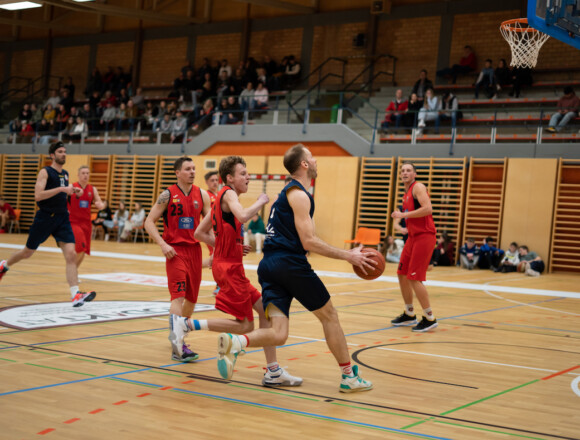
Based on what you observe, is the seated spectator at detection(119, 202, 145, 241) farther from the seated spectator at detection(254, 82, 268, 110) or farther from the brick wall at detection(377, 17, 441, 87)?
the brick wall at detection(377, 17, 441, 87)

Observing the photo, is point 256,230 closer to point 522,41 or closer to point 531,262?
point 531,262

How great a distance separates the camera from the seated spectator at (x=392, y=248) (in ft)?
60.1

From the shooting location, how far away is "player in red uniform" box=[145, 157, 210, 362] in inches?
227

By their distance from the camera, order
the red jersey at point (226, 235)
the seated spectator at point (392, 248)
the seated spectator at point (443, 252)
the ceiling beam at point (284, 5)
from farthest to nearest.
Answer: the ceiling beam at point (284, 5) → the seated spectator at point (392, 248) → the seated spectator at point (443, 252) → the red jersey at point (226, 235)

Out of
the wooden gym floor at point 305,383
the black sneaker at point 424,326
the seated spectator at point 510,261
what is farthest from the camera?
the seated spectator at point 510,261

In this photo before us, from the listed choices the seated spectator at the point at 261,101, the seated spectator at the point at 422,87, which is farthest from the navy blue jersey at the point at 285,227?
the seated spectator at the point at 261,101

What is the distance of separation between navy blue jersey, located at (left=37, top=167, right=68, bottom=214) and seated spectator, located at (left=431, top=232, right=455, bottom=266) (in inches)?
445

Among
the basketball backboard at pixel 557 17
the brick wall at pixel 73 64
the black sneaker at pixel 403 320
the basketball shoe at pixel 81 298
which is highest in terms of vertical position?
the brick wall at pixel 73 64

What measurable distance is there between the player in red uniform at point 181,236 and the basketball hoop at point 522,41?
26.9 feet

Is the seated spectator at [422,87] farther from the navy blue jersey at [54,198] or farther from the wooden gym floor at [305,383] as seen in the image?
the navy blue jersey at [54,198]

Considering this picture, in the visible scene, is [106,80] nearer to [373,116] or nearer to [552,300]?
[373,116]

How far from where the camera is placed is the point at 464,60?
21391mm

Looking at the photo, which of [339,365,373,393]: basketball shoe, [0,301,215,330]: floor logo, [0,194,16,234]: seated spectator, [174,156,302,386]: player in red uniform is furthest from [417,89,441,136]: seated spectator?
[0,194,16,234]: seated spectator

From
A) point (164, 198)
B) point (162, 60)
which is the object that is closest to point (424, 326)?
point (164, 198)
